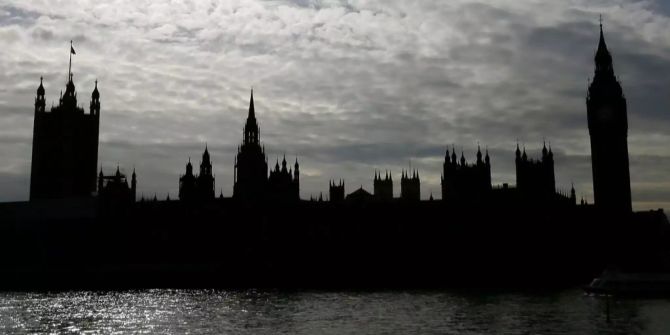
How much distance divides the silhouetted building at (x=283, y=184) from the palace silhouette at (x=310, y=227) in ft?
1.23

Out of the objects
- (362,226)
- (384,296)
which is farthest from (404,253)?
(384,296)

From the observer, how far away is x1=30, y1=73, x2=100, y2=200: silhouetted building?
Result: 429 ft

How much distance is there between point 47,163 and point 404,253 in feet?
222

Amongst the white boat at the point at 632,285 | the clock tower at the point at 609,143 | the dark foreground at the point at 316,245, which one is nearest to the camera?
the white boat at the point at 632,285

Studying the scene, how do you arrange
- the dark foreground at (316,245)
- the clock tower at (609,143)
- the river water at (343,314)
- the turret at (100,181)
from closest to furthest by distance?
the river water at (343,314) < the dark foreground at (316,245) < the clock tower at (609,143) < the turret at (100,181)

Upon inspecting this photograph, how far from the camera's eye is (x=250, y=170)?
136750 mm

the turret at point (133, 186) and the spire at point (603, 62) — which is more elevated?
the spire at point (603, 62)

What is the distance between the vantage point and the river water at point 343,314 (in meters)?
46.7

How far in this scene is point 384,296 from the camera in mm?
74062

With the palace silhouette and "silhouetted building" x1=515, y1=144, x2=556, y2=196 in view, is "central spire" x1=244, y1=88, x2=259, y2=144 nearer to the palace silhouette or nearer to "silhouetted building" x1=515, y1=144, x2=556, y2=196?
the palace silhouette

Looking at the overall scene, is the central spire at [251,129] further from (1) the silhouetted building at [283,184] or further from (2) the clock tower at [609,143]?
(2) the clock tower at [609,143]

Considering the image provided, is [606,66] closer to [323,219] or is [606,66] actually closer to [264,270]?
[323,219]

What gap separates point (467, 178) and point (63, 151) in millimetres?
74913

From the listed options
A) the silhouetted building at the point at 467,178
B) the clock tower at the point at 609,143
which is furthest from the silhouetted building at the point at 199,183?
the clock tower at the point at 609,143
